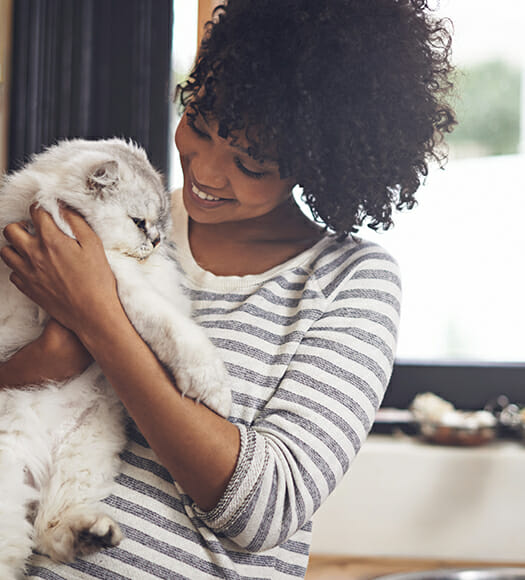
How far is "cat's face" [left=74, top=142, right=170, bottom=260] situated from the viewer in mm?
1021

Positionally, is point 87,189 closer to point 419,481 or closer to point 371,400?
point 371,400

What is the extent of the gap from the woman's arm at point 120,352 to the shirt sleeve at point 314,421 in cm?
3

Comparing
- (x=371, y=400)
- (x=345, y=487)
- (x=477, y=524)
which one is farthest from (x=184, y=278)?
(x=477, y=524)

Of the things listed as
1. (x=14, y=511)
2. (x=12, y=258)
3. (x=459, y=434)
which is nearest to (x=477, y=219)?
(x=459, y=434)

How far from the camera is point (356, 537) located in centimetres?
189

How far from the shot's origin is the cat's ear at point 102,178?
1015 millimetres

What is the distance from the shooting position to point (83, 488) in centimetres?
92

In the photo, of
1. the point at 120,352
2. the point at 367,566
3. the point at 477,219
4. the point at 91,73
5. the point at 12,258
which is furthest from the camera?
the point at 477,219

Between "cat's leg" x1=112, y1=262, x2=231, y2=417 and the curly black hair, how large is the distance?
1.03ft

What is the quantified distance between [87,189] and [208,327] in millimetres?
312

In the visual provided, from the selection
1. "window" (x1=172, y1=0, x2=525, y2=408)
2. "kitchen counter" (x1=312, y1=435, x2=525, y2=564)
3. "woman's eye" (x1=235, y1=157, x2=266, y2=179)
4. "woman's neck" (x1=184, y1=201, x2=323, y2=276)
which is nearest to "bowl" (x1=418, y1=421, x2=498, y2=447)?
"kitchen counter" (x1=312, y1=435, x2=525, y2=564)

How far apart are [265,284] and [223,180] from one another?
0.20 metres

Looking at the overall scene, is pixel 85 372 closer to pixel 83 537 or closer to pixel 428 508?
pixel 83 537

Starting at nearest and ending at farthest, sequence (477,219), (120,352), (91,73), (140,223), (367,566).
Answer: (120,352)
(140,223)
(367,566)
(91,73)
(477,219)
